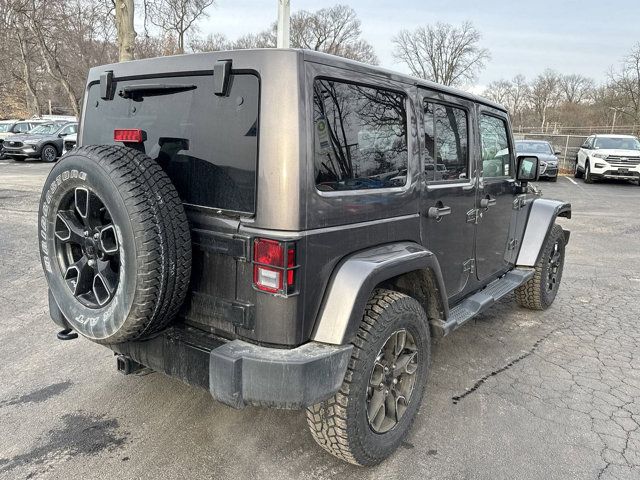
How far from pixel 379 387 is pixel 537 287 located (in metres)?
2.77

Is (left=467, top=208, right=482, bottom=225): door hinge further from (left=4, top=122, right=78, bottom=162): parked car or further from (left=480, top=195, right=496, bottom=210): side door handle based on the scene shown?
(left=4, top=122, right=78, bottom=162): parked car

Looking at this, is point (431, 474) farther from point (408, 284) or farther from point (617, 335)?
point (617, 335)

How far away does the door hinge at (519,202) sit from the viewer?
4259mm

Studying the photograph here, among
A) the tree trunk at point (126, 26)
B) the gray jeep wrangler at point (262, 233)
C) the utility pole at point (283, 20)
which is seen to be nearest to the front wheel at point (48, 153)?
the tree trunk at point (126, 26)

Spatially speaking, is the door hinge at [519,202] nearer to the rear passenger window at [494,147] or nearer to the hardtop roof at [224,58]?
the rear passenger window at [494,147]

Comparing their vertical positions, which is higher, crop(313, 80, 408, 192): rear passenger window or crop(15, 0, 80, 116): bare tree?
crop(15, 0, 80, 116): bare tree

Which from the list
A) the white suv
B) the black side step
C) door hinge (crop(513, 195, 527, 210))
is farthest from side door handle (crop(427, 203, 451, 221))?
the white suv

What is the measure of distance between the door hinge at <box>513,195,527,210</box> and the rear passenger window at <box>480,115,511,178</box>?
234 mm

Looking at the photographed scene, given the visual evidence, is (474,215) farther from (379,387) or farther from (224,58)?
(224,58)

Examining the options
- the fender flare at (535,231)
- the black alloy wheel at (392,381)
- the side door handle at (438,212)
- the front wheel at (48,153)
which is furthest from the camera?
the front wheel at (48,153)

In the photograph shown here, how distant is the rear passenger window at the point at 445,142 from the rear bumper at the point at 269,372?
1310mm

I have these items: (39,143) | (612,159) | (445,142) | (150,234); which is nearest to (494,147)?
(445,142)

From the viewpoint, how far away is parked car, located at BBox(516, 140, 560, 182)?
1755 cm

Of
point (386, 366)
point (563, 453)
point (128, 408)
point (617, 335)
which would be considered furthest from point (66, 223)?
point (617, 335)
